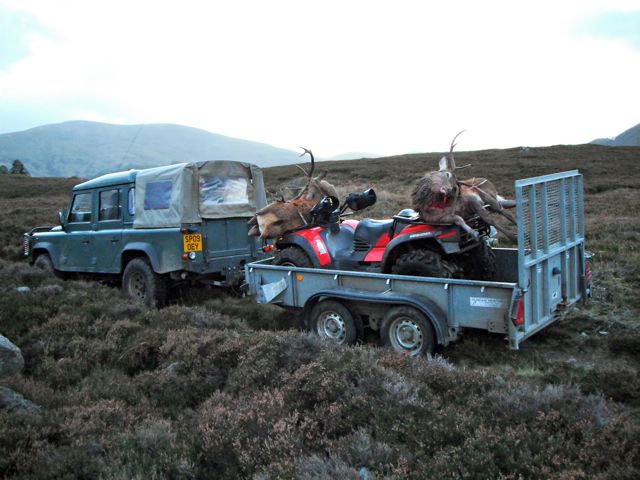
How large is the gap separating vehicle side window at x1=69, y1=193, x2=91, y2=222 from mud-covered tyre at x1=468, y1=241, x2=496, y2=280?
6968mm

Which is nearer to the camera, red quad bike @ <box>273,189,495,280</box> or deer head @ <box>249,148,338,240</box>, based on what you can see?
red quad bike @ <box>273,189,495,280</box>

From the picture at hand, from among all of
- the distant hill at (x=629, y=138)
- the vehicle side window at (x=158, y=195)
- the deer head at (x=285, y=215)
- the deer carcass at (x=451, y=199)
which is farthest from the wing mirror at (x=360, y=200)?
the distant hill at (x=629, y=138)

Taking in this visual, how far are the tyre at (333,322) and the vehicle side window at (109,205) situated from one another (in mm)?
4545

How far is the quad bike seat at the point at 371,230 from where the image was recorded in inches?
280

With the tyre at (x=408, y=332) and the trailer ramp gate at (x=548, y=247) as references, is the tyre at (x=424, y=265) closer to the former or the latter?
the tyre at (x=408, y=332)

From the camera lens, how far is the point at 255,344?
18.5ft

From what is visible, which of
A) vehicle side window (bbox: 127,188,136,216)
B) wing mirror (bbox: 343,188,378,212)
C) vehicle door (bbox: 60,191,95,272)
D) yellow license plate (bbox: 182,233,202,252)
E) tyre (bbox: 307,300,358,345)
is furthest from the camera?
vehicle door (bbox: 60,191,95,272)

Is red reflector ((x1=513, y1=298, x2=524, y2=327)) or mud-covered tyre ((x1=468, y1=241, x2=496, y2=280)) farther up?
mud-covered tyre ((x1=468, y1=241, x2=496, y2=280))

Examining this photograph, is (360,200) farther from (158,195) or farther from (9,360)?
(9,360)

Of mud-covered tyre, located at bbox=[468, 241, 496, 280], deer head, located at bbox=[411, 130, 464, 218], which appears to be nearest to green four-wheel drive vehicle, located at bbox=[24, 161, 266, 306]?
deer head, located at bbox=[411, 130, 464, 218]

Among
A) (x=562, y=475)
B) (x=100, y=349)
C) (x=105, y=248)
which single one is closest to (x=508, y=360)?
(x=562, y=475)

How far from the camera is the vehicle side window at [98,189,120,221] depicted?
376 inches

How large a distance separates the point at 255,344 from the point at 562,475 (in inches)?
131

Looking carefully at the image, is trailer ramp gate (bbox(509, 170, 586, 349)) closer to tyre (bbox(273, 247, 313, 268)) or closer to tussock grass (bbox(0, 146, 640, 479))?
tussock grass (bbox(0, 146, 640, 479))
